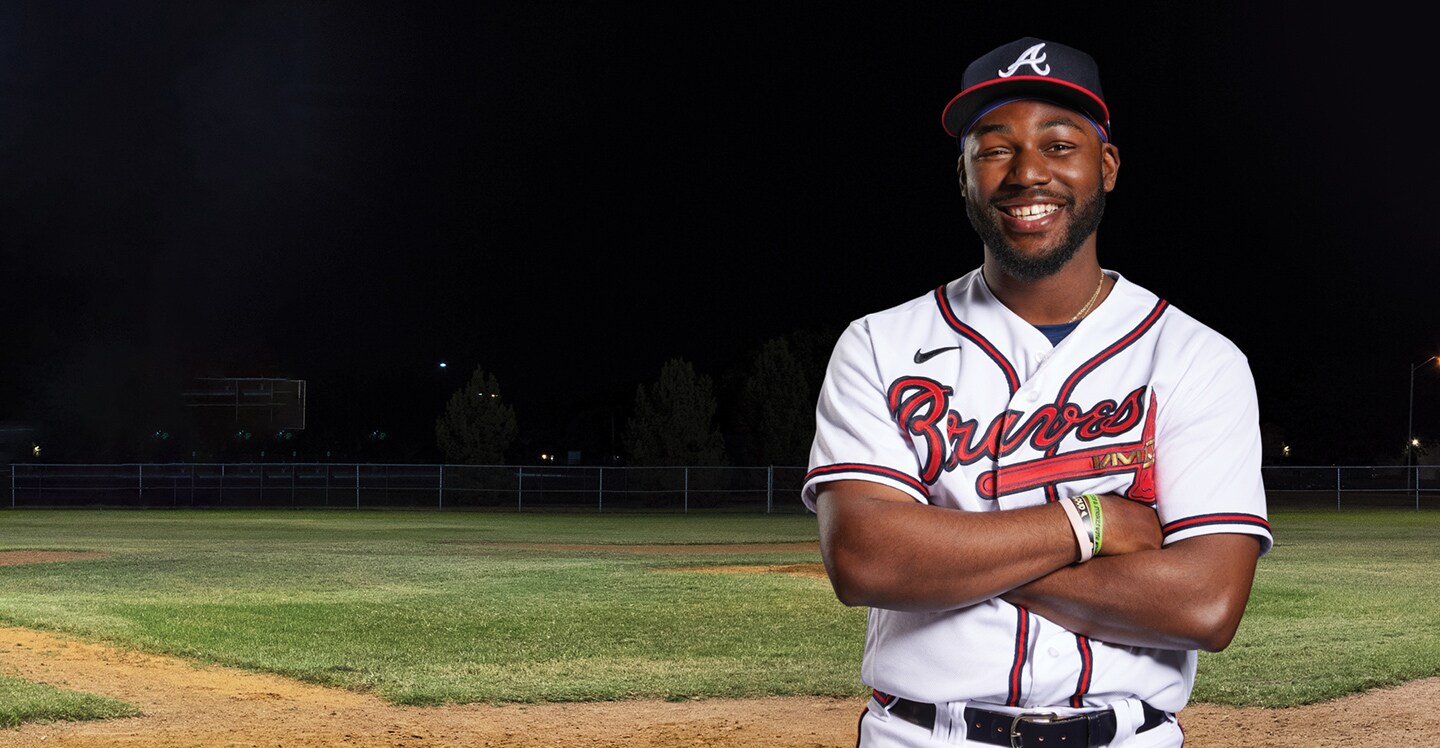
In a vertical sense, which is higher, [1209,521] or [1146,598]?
[1209,521]

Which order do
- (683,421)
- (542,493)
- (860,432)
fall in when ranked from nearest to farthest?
(860,432), (542,493), (683,421)

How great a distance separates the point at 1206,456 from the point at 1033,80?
72cm

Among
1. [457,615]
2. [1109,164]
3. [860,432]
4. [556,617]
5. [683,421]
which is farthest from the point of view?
[683,421]

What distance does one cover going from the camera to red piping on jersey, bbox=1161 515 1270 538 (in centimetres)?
230

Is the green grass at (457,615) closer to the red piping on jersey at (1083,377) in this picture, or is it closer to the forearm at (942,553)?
the forearm at (942,553)

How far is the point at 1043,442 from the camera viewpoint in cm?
229

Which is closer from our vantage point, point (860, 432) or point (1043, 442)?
point (1043, 442)

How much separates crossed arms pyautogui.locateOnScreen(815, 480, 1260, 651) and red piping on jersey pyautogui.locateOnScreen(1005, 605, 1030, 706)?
0.09 ft

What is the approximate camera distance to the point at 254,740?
718 cm

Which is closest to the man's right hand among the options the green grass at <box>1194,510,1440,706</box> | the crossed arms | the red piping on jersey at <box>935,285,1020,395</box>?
the crossed arms

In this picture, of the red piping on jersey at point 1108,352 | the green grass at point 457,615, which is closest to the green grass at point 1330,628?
the green grass at point 457,615

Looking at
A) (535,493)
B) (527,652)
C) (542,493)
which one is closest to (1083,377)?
(527,652)

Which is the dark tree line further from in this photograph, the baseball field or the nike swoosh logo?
the nike swoosh logo

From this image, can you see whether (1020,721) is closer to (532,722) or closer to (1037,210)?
(1037,210)
